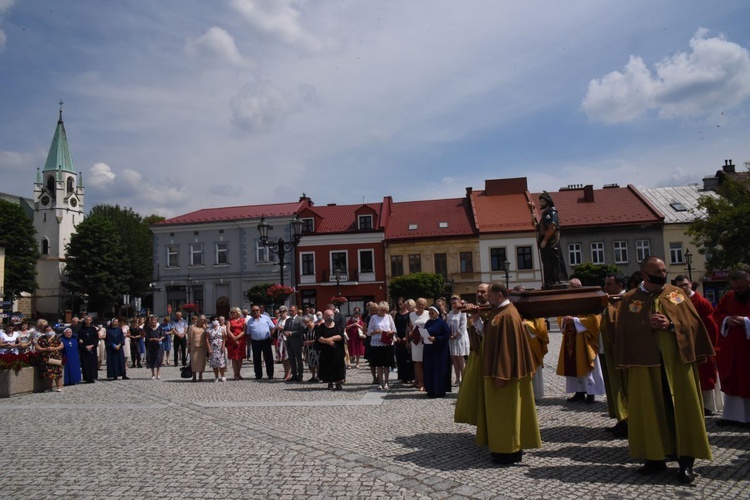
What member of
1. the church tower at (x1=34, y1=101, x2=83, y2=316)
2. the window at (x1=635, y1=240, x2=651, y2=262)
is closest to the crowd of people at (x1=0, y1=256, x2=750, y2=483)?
the window at (x1=635, y1=240, x2=651, y2=262)

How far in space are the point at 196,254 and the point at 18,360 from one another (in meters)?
33.8

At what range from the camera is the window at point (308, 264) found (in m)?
44.1

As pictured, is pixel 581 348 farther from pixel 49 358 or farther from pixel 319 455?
pixel 49 358

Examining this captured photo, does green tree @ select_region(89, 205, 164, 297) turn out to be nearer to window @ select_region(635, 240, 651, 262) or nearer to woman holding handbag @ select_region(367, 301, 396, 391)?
window @ select_region(635, 240, 651, 262)

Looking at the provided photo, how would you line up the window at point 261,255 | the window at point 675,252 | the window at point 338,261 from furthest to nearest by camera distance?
the window at point 261,255 < the window at point 338,261 < the window at point 675,252

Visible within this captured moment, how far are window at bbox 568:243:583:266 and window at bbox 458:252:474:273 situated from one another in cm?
667

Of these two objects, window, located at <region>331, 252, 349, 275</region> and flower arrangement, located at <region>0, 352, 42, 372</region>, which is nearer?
flower arrangement, located at <region>0, 352, 42, 372</region>

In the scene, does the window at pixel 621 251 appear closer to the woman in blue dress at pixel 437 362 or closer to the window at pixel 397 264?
the window at pixel 397 264

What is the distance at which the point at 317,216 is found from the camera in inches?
1768

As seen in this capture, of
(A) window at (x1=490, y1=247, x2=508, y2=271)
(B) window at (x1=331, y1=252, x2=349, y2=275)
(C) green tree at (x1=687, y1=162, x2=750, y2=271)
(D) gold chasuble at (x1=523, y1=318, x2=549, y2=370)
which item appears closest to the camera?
(D) gold chasuble at (x1=523, y1=318, x2=549, y2=370)

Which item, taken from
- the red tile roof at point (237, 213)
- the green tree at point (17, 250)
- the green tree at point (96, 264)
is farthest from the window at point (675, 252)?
the green tree at point (17, 250)

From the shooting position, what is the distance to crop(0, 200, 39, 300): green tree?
55062 mm

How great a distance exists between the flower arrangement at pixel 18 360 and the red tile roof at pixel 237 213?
31.5m

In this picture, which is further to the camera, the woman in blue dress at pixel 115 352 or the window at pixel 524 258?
the window at pixel 524 258
